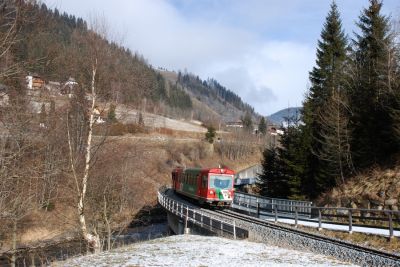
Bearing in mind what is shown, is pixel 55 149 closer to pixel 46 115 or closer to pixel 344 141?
pixel 46 115

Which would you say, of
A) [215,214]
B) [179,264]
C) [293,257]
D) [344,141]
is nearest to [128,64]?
[179,264]

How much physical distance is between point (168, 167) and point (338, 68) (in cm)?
4298

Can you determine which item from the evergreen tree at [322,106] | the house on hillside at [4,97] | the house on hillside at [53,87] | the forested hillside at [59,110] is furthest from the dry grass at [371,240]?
the evergreen tree at [322,106]

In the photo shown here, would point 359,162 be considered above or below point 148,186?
above

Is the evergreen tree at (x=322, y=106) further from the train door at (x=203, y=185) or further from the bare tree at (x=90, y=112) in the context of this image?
the bare tree at (x=90, y=112)

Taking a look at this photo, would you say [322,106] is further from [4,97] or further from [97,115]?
[4,97]

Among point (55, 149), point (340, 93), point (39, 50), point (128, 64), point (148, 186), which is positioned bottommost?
point (148, 186)

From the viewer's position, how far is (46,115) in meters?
12.6

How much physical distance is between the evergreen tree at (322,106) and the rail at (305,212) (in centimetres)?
635

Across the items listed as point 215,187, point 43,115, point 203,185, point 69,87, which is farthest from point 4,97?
point 203,185

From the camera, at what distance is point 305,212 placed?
83.7 ft

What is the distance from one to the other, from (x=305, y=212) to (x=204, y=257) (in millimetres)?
13287

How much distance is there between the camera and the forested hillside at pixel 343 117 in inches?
1282

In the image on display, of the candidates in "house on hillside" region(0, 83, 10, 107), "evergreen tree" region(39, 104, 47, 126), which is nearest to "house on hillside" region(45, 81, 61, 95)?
"evergreen tree" region(39, 104, 47, 126)
